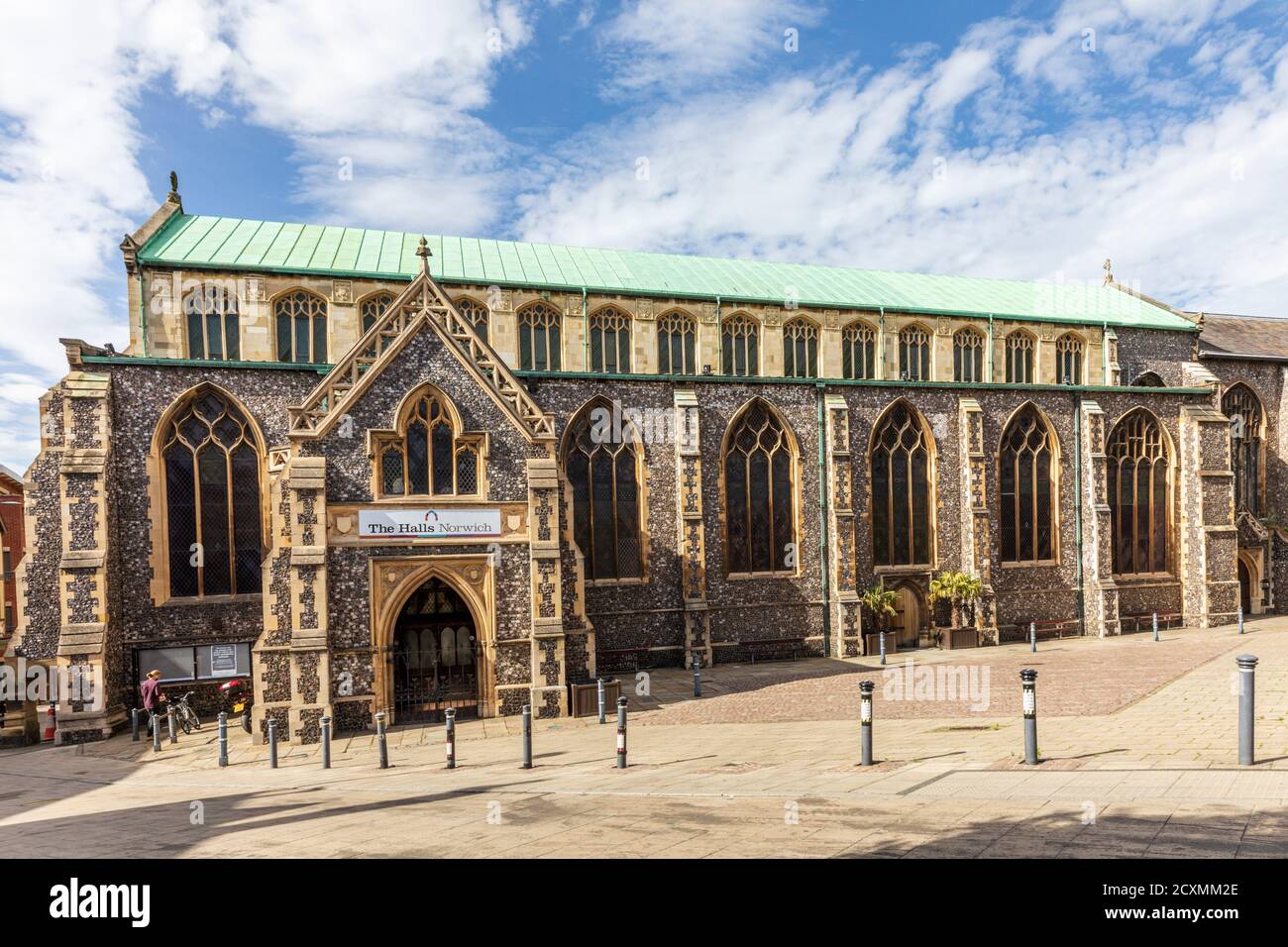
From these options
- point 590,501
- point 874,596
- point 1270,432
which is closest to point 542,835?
point 590,501

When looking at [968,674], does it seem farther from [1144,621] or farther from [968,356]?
[968,356]

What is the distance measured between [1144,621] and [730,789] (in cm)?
2752

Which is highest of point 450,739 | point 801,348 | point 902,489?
point 801,348

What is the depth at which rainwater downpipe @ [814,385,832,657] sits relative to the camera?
27.2m

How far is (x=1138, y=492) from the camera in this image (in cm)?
3109

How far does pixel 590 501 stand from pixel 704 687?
24.5 ft

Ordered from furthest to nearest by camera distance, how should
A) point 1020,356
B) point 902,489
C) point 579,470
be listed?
point 1020,356, point 902,489, point 579,470

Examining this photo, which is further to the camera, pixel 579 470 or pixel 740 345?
pixel 740 345

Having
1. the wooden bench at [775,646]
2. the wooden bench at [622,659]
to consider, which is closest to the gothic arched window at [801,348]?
the wooden bench at [775,646]

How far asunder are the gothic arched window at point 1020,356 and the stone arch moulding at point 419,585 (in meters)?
27.2

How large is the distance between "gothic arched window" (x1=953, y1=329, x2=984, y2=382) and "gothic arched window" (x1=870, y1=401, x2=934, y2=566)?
7.44 meters

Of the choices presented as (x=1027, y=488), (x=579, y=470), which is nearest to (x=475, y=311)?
(x=579, y=470)

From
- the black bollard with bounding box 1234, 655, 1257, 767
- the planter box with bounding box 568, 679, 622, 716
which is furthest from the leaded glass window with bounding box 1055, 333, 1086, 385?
the black bollard with bounding box 1234, 655, 1257, 767

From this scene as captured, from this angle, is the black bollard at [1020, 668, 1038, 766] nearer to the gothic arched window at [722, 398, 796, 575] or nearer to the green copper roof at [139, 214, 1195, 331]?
the gothic arched window at [722, 398, 796, 575]
